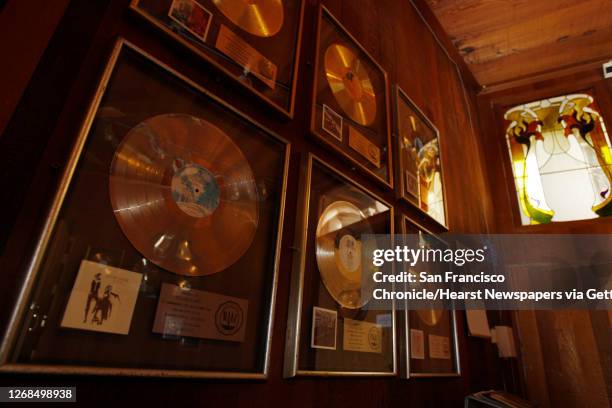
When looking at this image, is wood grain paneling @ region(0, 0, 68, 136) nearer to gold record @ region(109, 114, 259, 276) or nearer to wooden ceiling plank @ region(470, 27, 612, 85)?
gold record @ region(109, 114, 259, 276)

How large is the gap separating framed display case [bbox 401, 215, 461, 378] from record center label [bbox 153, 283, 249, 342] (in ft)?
2.53

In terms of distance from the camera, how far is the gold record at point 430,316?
1.57 metres

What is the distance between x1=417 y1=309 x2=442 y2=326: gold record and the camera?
5.14 ft

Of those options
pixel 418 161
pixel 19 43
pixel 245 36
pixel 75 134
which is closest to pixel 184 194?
pixel 75 134

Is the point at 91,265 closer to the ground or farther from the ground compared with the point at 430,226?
closer to the ground

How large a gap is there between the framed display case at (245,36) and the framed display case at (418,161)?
0.72 m

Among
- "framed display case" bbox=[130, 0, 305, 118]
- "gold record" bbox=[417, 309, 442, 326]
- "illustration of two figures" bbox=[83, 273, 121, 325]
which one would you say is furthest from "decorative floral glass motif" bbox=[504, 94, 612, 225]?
"illustration of two figures" bbox=[83, 273, 121, 325]

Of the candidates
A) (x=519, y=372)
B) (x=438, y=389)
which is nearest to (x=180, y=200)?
(x=438, y=389)

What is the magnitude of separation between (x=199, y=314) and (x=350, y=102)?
3.27ft

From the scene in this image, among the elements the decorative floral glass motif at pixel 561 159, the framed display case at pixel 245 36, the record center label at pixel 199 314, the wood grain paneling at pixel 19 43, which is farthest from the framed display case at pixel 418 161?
the wood grain paneling at pixel 19 43

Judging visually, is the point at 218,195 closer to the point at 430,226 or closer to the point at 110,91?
the point at 110,91

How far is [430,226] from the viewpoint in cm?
186

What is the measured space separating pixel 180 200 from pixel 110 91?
25 centimetres

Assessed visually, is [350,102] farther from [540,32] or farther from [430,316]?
[540,32]
